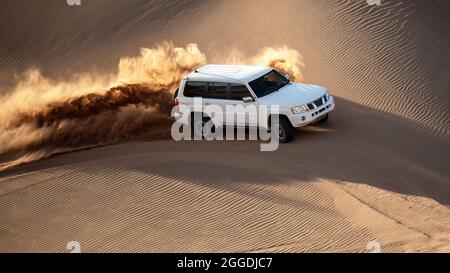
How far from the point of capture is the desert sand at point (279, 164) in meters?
11.1

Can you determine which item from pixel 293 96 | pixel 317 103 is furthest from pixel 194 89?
pixel 317 103

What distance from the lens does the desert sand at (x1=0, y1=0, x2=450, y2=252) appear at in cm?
1107

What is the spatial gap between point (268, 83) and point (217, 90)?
1275mm

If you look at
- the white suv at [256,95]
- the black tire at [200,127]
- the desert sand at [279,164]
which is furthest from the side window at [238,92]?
the desert sand at [279,164]

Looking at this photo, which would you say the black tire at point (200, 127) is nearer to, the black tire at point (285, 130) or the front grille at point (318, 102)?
the black tire at point (285, 130)

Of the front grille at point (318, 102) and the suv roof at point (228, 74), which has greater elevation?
the suv roof at point (228, 74)

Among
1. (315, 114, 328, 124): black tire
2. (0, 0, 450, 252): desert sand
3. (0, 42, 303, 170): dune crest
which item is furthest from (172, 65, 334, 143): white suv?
(0, 42, 303, 170): dune crest

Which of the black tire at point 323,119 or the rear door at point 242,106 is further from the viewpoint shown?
the black tire at point 323,119

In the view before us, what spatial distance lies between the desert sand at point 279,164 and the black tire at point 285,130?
1.00ft

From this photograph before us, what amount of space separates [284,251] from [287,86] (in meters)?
5.39

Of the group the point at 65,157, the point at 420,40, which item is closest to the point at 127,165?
the point at 65,157

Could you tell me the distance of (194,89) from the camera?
14.3 meters

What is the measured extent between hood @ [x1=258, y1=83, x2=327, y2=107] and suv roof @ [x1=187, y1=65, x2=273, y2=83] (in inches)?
25.5

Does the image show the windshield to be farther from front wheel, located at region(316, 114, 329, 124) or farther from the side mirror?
front wheel, located at region(316, 114, 329, 124)
